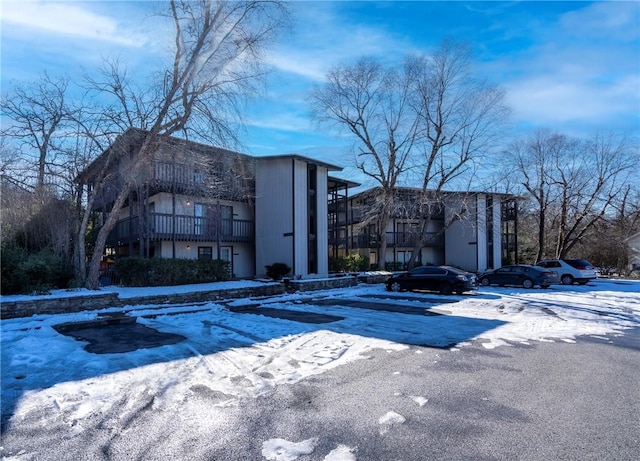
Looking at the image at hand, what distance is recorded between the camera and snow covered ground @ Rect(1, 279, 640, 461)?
5.12 metres

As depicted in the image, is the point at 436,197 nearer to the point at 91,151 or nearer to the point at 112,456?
the point at 91,151

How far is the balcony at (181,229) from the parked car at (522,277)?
13.7 metres

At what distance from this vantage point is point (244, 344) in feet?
27.5

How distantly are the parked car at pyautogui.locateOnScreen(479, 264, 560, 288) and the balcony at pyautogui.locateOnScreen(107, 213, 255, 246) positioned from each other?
13.7 m

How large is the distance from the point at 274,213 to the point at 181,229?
5306 mm

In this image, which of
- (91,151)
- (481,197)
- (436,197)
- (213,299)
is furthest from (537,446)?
(481,197)

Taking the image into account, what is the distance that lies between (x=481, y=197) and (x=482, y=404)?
98.0 ft

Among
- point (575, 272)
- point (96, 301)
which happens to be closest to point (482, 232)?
point (575, 272)

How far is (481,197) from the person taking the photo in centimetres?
3253

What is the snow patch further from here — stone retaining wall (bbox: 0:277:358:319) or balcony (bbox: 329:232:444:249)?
balcony (bbox: 329:232:444:249)

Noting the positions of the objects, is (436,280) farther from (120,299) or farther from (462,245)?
(462,245)

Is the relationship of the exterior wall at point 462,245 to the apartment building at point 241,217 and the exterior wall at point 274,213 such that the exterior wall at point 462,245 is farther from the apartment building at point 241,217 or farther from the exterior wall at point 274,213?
the exterior wall at point 274,213

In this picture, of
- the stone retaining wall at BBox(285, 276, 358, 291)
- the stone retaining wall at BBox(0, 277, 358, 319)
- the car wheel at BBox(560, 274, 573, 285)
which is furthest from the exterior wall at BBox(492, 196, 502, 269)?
the stone retaining wall at BBox(0, 277, 358, 319)

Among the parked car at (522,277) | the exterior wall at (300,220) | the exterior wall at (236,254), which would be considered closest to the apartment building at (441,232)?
the exterior wall at (300,220)
